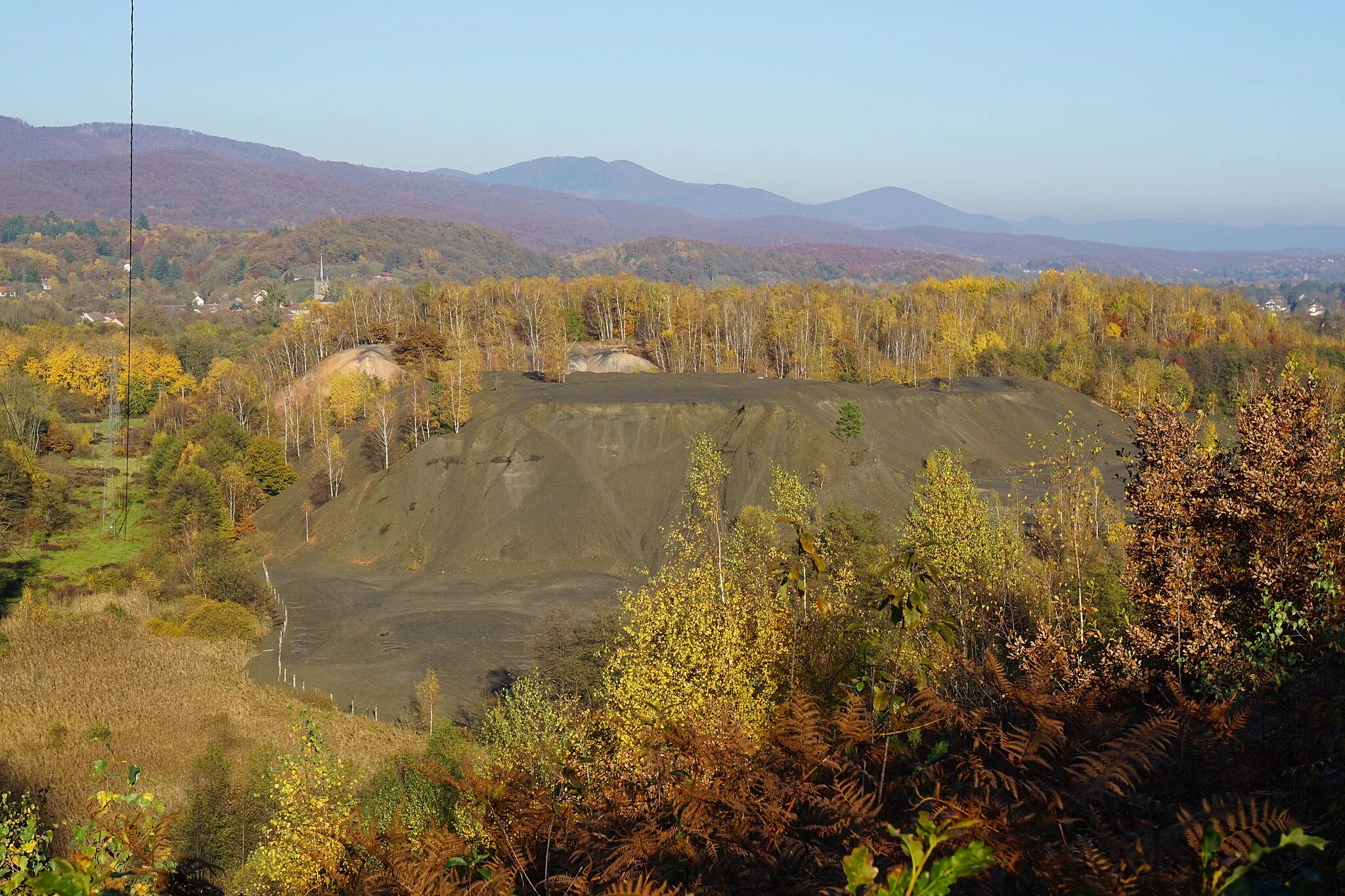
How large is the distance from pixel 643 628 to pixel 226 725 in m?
20.9

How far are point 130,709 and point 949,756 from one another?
3325 cm

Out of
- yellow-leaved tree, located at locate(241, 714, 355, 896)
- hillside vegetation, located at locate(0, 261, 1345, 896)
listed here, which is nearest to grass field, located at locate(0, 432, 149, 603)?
hillside vegetation, located at locate(0, 261, 1345, 896)

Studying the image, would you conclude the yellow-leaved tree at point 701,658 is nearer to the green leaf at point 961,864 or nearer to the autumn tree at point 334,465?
the green leaf at point 961,864

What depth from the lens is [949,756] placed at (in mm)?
7887

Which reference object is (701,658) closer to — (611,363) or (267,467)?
(267,467)

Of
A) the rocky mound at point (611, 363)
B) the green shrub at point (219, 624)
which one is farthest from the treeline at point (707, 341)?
the green shrub at point (219, 624)

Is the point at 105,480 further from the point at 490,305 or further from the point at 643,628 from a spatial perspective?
the point at 643,628

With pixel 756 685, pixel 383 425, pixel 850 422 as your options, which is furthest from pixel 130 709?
pixel 850 422

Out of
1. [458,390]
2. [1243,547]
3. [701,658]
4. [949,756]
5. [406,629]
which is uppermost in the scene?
[1243,547]

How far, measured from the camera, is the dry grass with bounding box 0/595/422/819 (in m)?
29.0

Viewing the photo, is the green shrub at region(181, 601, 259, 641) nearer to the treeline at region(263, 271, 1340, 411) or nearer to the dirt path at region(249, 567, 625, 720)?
the dirt path at region(249, 567, 625, 720)

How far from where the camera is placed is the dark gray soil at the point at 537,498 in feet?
147

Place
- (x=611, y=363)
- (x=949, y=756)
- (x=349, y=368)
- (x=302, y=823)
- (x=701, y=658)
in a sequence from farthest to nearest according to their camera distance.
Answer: (x=611, y=363), (x=349, y=368), (x=701, y=658), (x=302, y=823), (x=949, y=756)

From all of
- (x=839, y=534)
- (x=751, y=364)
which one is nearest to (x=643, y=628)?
(x=839, y=534)
